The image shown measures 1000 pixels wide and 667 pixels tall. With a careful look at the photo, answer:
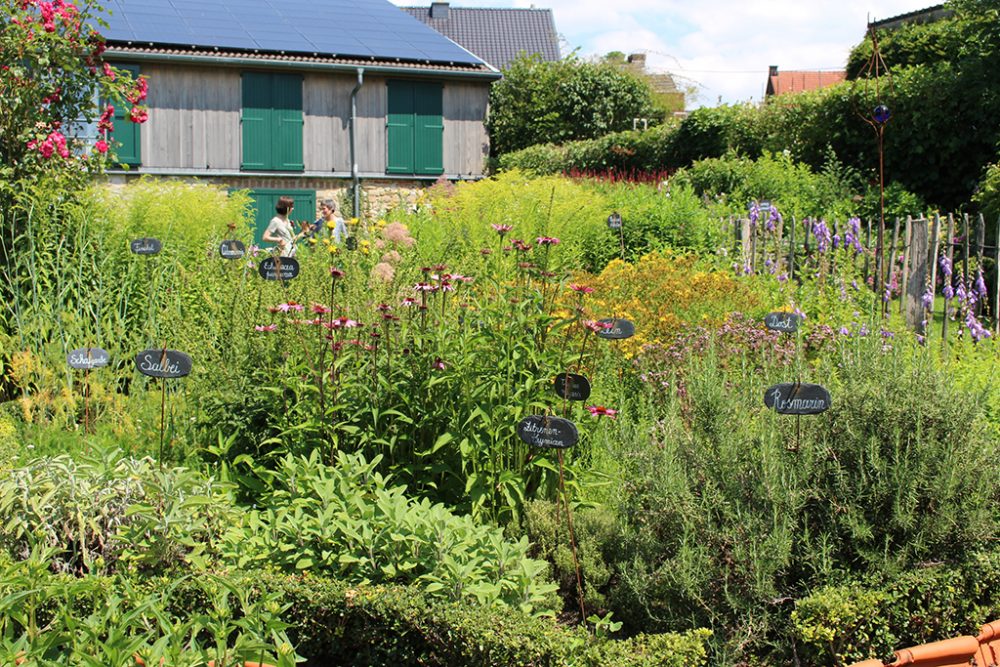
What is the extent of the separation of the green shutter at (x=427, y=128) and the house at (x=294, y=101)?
0.08ft

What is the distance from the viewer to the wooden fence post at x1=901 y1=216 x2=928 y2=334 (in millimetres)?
8148

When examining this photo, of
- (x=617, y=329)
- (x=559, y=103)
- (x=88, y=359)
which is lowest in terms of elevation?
(x=88, y=359)

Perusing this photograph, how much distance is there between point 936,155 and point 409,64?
1077cm

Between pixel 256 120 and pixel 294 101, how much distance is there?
88 centimetres

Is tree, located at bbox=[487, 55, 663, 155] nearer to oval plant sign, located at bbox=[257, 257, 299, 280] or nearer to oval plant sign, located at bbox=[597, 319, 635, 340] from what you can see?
oval plant sign, located at bbox=[257, 257, 299, 280]

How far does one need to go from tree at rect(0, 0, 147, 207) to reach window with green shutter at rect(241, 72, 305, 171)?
1200cm

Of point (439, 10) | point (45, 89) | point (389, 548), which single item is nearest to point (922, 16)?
point (439, 10)

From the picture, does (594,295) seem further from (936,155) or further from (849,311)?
(936,155)

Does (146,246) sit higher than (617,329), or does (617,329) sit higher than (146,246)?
(146,246)

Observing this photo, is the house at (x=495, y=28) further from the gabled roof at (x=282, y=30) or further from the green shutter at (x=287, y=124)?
the green shutter at (x=287, y=124)

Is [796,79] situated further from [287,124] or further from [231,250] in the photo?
[231,250]

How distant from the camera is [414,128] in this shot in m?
21.2

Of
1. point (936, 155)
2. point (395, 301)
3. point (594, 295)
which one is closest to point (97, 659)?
point (395, 301)

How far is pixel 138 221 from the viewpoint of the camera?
8.10m
